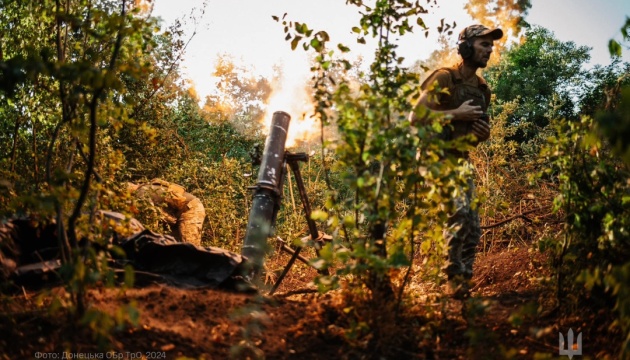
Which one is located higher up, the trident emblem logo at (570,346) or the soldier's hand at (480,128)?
the soldier's hand at (480,128)

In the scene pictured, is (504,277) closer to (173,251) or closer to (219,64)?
(173,251)

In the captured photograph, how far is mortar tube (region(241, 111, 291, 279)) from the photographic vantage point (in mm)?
5117

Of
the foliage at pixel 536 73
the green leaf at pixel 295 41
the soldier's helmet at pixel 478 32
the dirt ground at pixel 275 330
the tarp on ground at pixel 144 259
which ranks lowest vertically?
the dirt ground at pixel 275 330

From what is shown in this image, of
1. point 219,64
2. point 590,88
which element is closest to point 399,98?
point 219,64

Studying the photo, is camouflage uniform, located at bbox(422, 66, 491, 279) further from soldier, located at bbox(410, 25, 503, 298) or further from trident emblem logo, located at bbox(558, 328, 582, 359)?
trident emblem logo, located at bbox(558, 328, 582, 359)

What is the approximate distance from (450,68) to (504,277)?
285 cm

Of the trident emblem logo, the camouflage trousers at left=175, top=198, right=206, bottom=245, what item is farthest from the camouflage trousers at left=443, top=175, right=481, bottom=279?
the camouflage trousers at left=175, top=198, right=206, bottom=245

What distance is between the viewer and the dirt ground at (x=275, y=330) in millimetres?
3049

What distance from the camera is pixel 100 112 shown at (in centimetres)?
372

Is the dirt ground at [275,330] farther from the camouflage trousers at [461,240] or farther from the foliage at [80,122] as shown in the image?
the camouflage trousers at [461,240]

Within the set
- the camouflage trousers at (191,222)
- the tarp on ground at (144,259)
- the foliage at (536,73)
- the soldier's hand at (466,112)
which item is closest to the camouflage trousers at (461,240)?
the soldier's hand at (466,112)

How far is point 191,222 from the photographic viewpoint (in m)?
10.4

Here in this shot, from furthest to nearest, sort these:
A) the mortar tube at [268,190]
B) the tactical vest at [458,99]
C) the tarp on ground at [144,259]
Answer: the tactical vest at [458,99], the mortar tube at [268,190], the tarp on ground at [144,259]

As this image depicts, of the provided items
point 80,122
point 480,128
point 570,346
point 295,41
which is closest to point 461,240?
point 480,128
